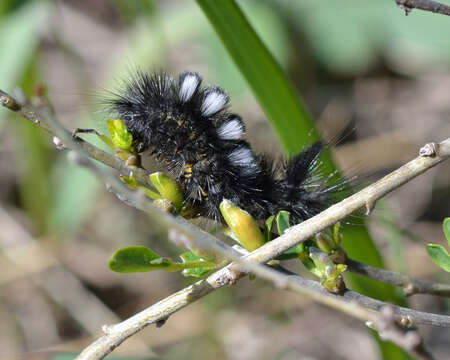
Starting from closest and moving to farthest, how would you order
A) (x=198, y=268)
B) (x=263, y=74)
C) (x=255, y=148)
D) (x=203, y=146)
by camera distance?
(x=198, y=268)
(x=203, y=146)
(x=263, y=74)
(x=255, y=148)

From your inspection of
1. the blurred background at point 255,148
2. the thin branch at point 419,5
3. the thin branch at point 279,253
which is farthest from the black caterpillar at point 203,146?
the blurred background at point 255,148

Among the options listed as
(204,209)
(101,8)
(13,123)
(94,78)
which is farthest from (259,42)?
(101,8)

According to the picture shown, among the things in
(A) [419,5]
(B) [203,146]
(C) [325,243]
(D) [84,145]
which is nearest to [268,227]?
(C) [325,243]

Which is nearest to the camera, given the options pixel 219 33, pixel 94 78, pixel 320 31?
pixel 219 33

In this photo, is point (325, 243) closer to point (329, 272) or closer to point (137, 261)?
point (329, 272)

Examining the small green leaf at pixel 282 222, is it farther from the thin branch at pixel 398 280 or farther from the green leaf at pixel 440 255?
the green leaf at pixel 440 255

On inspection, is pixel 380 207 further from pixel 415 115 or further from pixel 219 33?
pixel 415 115
